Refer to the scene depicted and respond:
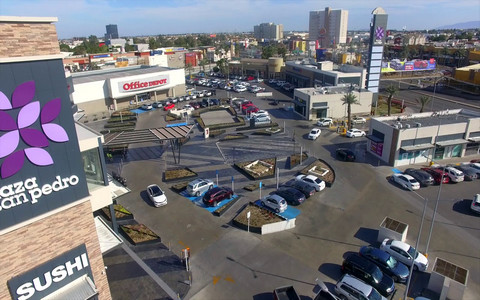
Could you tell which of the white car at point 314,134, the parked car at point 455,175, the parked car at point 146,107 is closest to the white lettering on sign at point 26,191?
the parked car at point 455,175

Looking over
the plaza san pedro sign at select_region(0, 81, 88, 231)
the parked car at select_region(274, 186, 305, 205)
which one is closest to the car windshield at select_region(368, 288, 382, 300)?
the parked car at select_region(274, 186, 305, 205)

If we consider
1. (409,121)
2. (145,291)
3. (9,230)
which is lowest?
(145,291)

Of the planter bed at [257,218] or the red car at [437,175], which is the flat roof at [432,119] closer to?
the red car at [437,175]

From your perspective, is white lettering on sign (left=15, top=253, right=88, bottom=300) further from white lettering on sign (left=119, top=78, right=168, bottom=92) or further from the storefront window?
white lettering on sign (left=119, top=78, right=168, bottom=92)

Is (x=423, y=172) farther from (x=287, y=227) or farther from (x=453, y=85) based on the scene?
(x=453, y=85)

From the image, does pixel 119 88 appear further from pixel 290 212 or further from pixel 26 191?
pixel 26 191

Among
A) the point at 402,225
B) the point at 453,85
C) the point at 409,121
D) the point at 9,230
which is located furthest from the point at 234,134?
the point at 453,85
